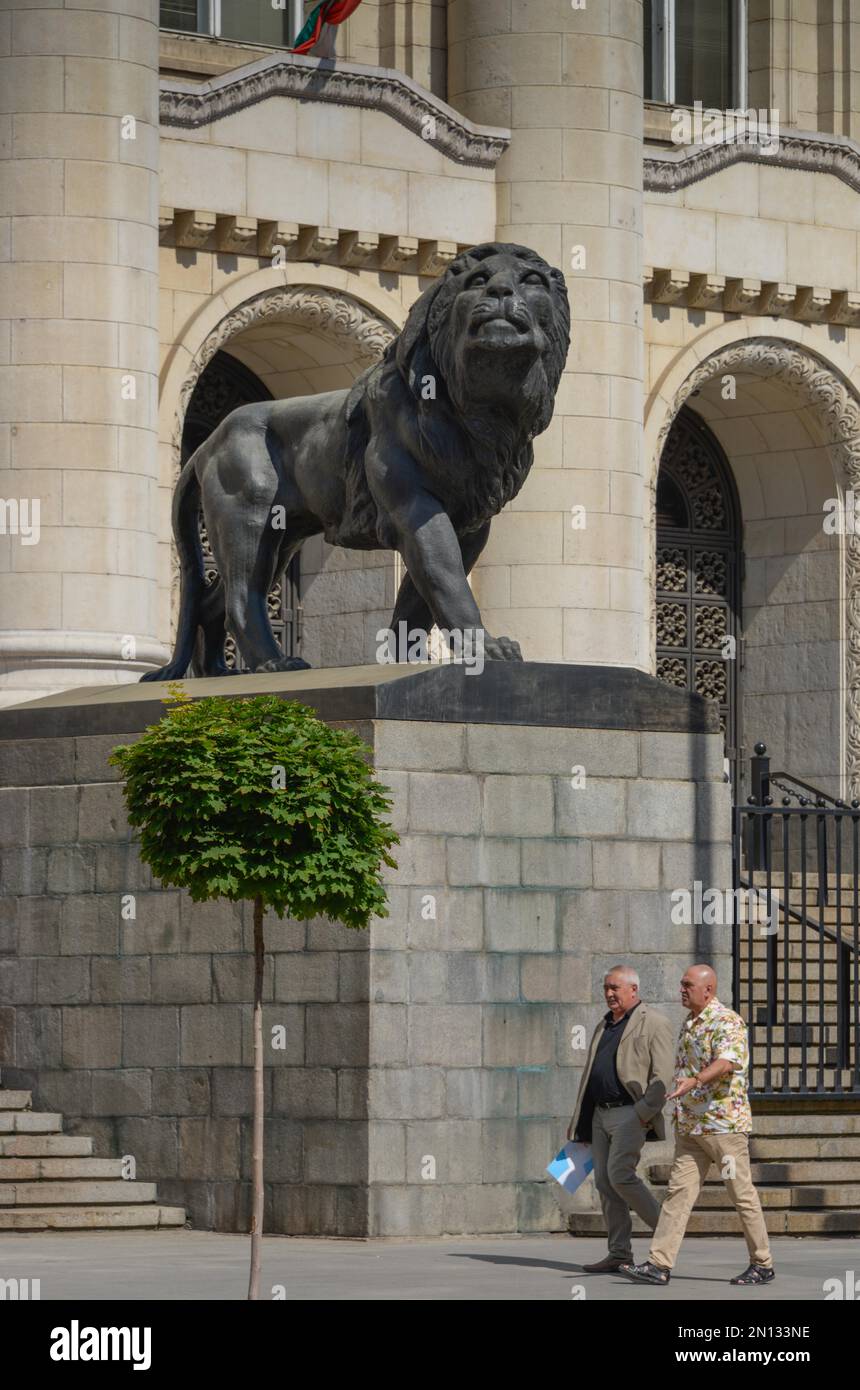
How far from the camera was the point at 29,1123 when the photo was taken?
703 inches

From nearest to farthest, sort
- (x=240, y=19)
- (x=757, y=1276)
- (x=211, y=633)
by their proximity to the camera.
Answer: (x=757, y=1276), (x=211, y=633), (x=240, y=19)

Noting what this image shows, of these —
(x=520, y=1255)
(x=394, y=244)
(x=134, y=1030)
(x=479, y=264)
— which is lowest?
(x=520, y=1255)

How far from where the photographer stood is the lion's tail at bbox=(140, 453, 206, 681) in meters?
19.1

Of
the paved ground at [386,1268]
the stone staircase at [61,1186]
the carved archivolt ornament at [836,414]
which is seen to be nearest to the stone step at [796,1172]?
the paved ground at [386,1268]

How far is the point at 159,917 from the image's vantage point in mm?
17484

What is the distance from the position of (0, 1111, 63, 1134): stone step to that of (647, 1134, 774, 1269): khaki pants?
4936 mm

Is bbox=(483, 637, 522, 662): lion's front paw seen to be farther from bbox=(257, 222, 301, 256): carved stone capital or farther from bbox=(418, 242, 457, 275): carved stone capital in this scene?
bbox=(418, 242, 457, 275): carved stone capital

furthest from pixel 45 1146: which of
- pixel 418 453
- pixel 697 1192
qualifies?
pixel 697 1192

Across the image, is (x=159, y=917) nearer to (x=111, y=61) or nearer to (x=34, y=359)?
(x=34, y=359)

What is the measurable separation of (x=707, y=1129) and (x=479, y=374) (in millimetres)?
4834

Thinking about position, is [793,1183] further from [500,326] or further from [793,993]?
[500,326]

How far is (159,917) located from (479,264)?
4.18 meters

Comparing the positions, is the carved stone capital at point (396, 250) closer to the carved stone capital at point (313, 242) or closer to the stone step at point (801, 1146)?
the carved stone capital at point (313, 242)

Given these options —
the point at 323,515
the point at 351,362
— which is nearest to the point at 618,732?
the point at 323,515
